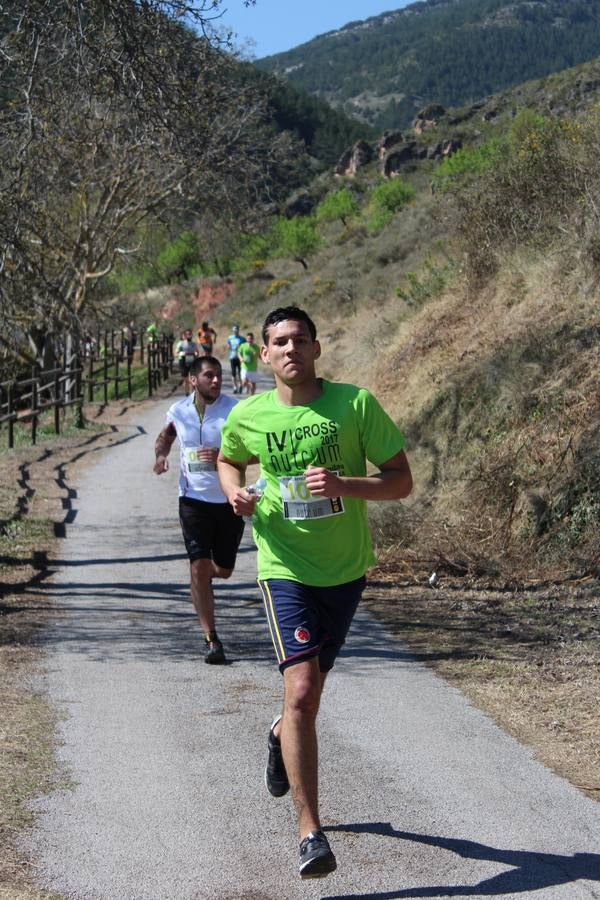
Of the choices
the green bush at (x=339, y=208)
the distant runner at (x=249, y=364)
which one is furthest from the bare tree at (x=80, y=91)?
the green bush at (x=339, y=208)

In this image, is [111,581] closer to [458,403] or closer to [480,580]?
[480,580]

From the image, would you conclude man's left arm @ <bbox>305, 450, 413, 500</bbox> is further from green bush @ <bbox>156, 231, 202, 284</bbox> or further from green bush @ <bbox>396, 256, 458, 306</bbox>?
green bush @ <bbox>156, 231, 202, 284</bbox>

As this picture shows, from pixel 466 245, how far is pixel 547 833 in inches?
588

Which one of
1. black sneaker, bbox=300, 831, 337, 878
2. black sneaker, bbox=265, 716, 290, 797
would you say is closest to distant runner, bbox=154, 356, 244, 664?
black sneaker, bbox=265, 716, 290, 797

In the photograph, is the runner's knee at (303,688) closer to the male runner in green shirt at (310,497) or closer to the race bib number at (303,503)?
the male runner in green shirt at (310,497)

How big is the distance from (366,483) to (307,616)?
1.89 ft

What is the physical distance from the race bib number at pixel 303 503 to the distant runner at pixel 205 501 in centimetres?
352

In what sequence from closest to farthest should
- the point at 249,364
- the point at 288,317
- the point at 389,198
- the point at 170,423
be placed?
the point at 288,317 < the point at 170,423 < the point at 249,364 < the point at 389,198

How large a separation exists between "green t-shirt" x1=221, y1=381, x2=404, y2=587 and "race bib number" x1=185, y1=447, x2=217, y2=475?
3.41m

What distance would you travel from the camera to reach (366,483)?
4.63m

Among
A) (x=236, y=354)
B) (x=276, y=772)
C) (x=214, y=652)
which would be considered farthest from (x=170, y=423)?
(x=236, y=354)

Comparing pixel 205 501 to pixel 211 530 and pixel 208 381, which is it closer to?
pixel 211 530

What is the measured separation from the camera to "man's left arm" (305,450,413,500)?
14.9ft

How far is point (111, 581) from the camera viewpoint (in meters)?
11.3
